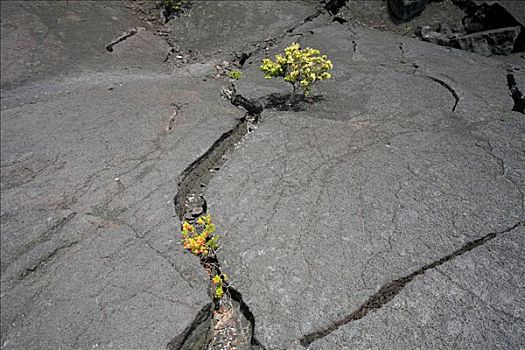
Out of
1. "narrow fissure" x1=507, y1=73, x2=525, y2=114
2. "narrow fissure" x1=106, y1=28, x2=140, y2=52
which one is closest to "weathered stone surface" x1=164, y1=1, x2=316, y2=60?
"narrow fissure" x1=106, y1=28, x2=140, y2=52

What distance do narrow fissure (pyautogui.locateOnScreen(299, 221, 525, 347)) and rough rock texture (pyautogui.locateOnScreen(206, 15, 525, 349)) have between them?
3 cm

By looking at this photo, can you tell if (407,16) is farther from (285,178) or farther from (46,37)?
(46,37)

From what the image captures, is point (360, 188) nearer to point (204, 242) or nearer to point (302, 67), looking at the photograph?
point (204, 242)

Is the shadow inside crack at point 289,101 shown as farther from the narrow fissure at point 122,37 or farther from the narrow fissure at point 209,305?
the narrow fissure at point 122,37

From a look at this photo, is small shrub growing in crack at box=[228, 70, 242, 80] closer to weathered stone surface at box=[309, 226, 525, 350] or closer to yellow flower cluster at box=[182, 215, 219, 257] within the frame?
yellow flower cluster at box=[182, 215, 219, 257]

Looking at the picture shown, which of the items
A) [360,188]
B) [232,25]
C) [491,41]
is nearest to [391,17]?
[491,41]

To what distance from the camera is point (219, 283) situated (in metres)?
2.24

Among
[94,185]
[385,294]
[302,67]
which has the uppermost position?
[302,67]

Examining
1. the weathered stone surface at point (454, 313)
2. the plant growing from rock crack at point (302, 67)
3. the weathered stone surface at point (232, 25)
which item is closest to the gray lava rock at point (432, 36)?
the weathered stone surface at point (232, 25)

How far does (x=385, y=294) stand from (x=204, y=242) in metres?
1.19

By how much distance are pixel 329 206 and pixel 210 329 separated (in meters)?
1.15

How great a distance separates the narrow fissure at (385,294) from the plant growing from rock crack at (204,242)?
622mm

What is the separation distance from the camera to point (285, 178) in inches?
114

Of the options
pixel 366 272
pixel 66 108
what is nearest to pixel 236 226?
pixel 366 272
